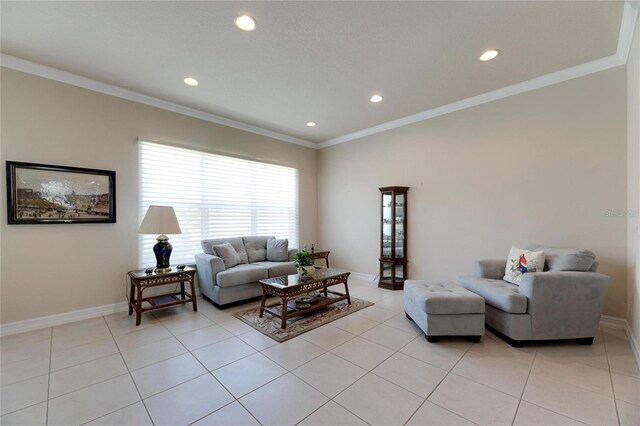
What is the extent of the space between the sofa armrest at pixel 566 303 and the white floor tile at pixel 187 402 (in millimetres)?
2763

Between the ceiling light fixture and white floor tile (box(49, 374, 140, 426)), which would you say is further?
the ceiling light fixture

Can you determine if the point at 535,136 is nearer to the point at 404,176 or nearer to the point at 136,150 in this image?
the point at 404,176

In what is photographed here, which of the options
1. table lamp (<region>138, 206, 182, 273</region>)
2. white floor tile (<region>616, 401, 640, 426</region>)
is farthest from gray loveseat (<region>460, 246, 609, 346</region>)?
table lamp (<region>138, 206, 182, 273</region>)

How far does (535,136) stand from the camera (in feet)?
11.0

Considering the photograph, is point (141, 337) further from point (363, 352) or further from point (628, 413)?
point (628, 413)

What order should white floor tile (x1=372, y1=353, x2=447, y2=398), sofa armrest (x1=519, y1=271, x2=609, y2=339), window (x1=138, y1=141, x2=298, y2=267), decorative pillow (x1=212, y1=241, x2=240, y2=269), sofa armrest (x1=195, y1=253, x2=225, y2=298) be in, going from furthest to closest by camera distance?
decorative pillow (x1=212, y1=241, x2=240, y2=269)
window (x1=138, y1=141, x2=298, y2=267)
sofa armrest (x1=195, y1=253, x2=225, y2=298)
sofa armrest (x1=519, y1=271, x2=609, y2=339)
white floor tile (x1=372, y1=353, x2=447, y2=398)

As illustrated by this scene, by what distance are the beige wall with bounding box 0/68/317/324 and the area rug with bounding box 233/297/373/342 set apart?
184 cm

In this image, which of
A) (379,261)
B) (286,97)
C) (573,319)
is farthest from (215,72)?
(573,319)

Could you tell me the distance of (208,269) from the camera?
3.67 m

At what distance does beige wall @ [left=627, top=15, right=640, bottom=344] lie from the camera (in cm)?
229

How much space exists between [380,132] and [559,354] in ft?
13.0

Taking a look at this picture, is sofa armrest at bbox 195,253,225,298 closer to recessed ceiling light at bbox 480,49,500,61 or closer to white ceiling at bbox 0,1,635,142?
white ceiling at bbox 0,1,635,142

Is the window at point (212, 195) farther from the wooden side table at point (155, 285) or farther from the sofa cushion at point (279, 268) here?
the sofa cushion at point (279, 268)

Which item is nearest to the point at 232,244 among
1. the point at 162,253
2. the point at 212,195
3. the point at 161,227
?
the point at 212,195
